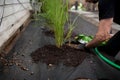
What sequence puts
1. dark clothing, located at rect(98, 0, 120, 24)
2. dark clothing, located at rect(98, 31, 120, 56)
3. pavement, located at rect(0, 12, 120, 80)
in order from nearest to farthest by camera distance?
dark clothing, located at rect(98, 0, 120, 24), pavement, located at rect(0, 12, 120, 80), dark clothing, located at rect(98, 31, 120, 56)

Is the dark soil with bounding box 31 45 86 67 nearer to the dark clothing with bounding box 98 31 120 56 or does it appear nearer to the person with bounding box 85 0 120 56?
the dark clothing with bounding box 98 31 120 56

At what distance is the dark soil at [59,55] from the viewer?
9.48 ft

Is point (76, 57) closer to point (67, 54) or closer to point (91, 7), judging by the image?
point (67, 54)

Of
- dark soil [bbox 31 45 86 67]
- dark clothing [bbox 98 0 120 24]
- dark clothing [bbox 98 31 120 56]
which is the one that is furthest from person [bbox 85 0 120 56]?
dark soil [bbox 31 45 86 67]

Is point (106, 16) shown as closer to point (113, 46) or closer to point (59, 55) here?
point (113, 46)

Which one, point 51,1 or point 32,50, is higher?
point 51,1

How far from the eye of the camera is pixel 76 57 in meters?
3.05

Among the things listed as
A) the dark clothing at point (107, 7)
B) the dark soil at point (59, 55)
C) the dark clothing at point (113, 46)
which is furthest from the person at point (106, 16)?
the dark soil at point (59, 55)

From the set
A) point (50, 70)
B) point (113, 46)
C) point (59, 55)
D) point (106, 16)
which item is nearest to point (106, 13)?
point (106, 16)

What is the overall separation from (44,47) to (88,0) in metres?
1.52

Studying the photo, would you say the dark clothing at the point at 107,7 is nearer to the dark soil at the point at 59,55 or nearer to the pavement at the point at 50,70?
the pavement at the point at 50,70

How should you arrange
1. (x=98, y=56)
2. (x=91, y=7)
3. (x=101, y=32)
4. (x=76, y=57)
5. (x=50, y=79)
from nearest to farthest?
(x=101, y=32) < (x=98, y=56) < (x=50, y=79) < (x=76, y=57) < (x=91, y=7)

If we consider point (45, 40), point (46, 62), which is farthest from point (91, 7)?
point (46, 62)

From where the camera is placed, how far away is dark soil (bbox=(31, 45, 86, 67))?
2889 millimetres
